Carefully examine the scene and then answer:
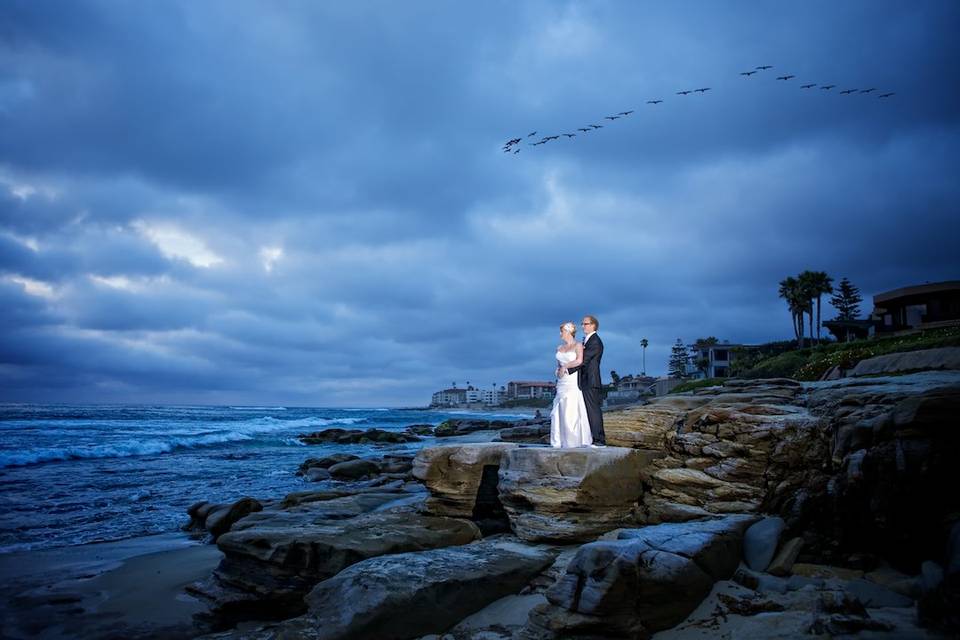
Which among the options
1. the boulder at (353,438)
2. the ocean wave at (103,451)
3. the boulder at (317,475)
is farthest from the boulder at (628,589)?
the boulder at (353,438)

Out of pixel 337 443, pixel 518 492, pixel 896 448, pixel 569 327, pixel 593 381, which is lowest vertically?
pixel 337 443

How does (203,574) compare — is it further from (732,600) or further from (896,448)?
(896,448)

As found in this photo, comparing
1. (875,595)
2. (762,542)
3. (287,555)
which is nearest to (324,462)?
(287,555)

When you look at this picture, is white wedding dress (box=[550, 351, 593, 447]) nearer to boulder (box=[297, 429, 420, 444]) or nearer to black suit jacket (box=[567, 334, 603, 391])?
black suit jacket (box=[567, 334, 603, 391])

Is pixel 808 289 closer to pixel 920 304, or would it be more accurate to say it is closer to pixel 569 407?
pixel 920 304

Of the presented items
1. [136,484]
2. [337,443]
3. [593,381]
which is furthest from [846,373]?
[337,443]

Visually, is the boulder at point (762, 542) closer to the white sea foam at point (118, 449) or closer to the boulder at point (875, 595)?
the boulder at point (875, 595)

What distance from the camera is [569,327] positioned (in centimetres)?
1173

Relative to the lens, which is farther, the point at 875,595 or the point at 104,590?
the point at 104,590

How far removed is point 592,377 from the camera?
442 inches

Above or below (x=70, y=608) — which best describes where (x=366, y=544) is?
above

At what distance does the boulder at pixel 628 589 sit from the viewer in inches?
226

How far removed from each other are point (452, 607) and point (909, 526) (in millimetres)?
5431

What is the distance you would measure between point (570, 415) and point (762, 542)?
4293 mm
